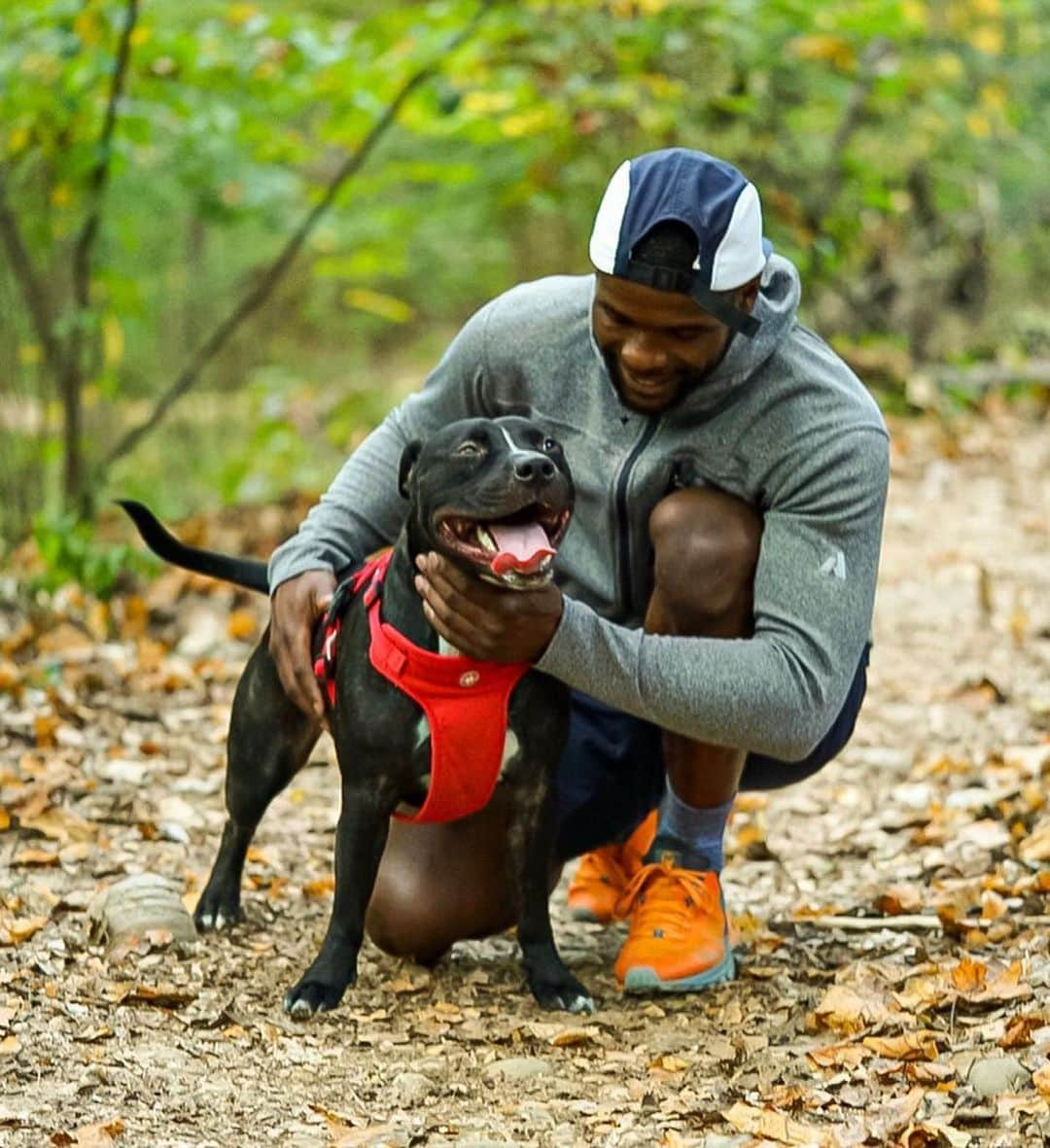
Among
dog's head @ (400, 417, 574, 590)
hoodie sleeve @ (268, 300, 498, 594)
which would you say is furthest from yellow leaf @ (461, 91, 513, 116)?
dog's head @ (400, 417, 574, 590)

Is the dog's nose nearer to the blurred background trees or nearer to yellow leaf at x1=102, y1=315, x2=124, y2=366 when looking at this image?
the blurred background trees

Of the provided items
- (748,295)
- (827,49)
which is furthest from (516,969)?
(827,49)

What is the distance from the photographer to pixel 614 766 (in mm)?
3791

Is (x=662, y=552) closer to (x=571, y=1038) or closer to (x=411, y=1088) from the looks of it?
(x=571, y=1038)

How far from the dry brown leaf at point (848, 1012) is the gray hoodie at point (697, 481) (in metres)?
0.47

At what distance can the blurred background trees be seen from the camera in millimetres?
6234

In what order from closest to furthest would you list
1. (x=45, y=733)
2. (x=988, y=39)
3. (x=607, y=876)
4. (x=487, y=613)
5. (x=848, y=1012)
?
(x=487, y=613) < (x=848, y=1012) < (x=607, y=876) < (x=45, y=733) < (x=988, y=39)

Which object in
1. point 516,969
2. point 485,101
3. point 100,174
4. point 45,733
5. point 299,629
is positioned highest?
point 485,101

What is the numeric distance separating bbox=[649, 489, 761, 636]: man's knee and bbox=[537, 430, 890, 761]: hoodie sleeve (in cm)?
5

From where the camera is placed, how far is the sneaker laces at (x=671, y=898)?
11.6 ft

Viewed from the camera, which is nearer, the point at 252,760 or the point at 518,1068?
the point at 518,1068

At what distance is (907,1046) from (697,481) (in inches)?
46.8

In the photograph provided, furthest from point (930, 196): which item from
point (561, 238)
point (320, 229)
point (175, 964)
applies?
point (175, 964)

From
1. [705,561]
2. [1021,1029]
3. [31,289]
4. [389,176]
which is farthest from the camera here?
[389,176]
